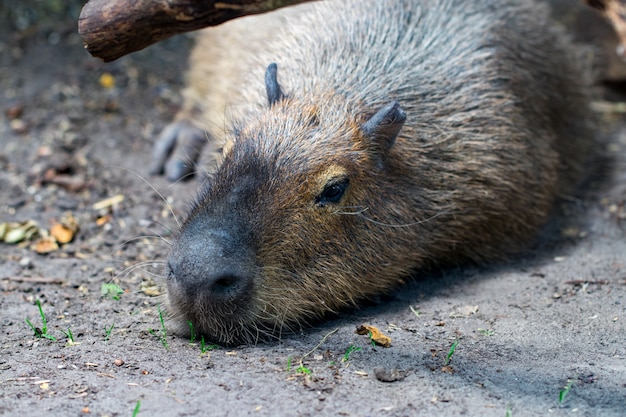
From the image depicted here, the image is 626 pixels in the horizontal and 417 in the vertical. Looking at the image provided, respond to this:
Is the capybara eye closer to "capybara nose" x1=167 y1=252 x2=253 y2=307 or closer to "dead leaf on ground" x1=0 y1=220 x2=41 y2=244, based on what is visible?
"capybara nose" x1=167 y1=252 x2=253 y2=307

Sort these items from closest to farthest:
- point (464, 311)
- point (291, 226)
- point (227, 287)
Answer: point (227, 287) → point (291, 226) → point (464, 311)

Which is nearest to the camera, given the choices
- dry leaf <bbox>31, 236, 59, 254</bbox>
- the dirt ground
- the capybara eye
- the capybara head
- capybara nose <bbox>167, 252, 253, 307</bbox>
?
the dirt ground

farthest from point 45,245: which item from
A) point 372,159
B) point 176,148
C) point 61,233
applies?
point 372,159

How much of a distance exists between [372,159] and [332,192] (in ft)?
1.38

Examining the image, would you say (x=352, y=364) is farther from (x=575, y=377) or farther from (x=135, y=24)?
(x=135, y=24)

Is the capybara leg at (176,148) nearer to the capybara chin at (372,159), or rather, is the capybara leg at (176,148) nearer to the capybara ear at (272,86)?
the capybara chin at (372,159)

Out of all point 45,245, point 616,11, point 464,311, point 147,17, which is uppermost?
point 147,17

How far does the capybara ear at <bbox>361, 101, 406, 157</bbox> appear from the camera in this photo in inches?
200

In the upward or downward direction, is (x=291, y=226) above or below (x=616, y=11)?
below

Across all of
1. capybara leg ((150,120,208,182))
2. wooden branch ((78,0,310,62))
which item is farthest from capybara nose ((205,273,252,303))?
capybara leg ((150,120,208,182))

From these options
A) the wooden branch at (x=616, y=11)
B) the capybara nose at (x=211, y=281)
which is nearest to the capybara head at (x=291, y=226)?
the capybara nose at (x=211, y=281)

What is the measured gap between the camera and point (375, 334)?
4.52 metres

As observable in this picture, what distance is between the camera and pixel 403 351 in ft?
14.4

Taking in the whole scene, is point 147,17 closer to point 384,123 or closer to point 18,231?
point 384,123
